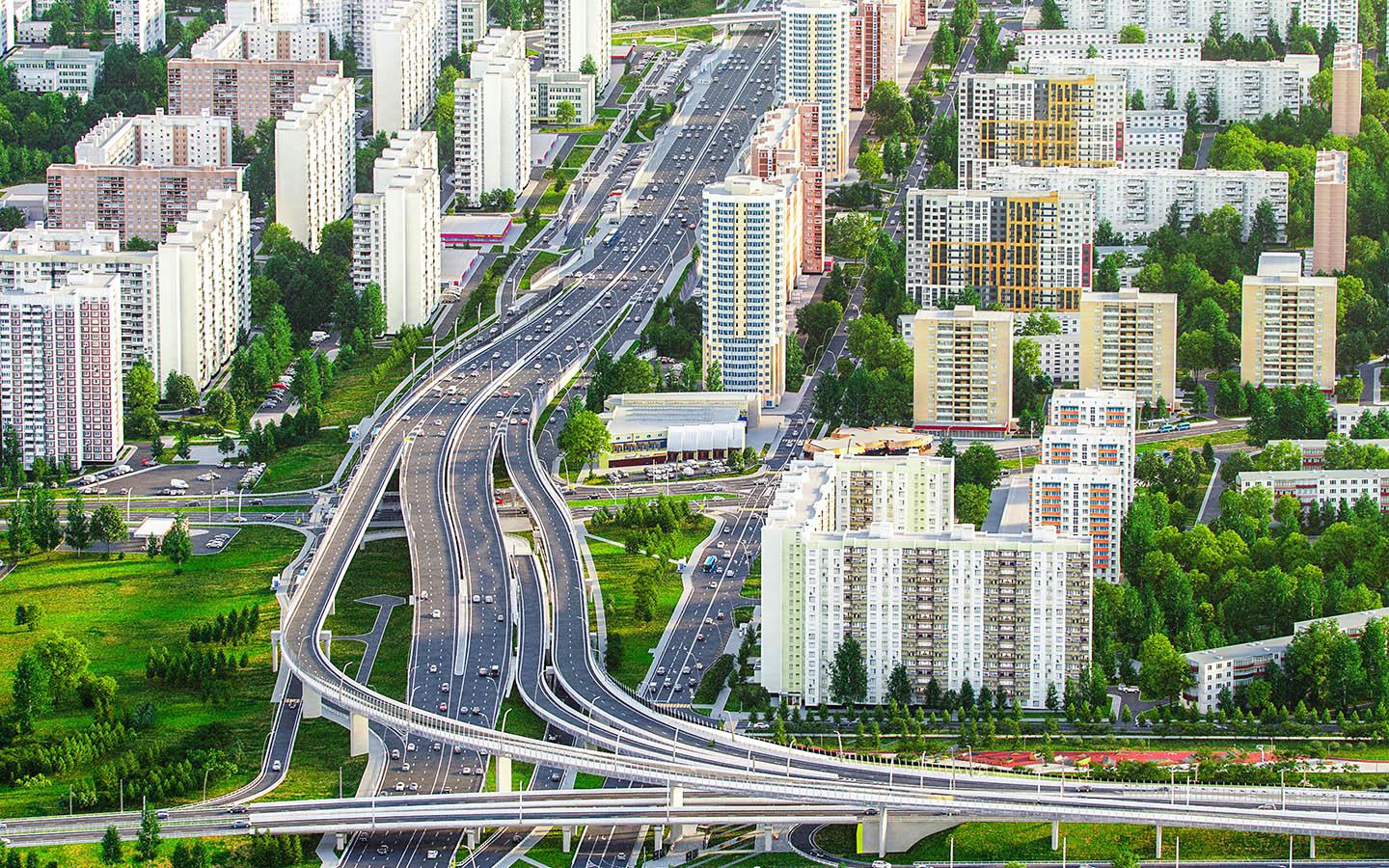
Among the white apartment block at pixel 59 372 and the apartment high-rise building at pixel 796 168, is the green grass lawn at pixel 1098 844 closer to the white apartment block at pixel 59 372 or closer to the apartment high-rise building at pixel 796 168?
the white apartment block at pixel 59 372

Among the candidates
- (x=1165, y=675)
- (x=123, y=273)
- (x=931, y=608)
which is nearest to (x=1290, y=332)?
(x=1165, y=675)

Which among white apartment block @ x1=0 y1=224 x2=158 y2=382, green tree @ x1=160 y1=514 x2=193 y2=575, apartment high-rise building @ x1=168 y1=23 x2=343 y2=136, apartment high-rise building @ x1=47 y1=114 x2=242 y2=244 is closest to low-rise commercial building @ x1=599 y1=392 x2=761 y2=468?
green tree @ x1=160 y1=514 x2=193 y2=575

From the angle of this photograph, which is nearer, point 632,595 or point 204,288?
point 632,595

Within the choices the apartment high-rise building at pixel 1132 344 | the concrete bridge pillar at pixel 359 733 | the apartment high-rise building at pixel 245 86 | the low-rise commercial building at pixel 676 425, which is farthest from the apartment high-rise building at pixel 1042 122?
the concrete bridge pillar at pixel 359 733

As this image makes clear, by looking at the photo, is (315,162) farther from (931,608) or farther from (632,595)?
(931,608)

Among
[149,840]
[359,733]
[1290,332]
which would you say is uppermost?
[1290,332]

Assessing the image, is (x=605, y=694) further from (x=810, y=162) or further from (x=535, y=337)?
(x=810, y=162)
